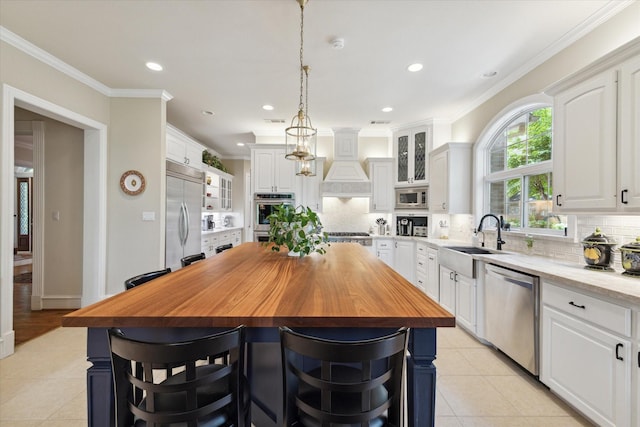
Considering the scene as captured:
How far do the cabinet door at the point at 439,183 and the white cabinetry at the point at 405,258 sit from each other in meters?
0.71

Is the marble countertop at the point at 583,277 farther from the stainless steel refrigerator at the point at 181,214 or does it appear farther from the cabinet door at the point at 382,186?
the stainless steel refrigerator at the point at 181,214

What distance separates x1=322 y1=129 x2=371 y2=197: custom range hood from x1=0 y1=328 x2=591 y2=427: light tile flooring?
121 inches

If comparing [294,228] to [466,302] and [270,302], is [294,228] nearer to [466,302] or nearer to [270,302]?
[270,302]

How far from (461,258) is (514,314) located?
84 cm

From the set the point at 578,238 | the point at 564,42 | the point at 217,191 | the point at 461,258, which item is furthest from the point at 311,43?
the point at 217,191

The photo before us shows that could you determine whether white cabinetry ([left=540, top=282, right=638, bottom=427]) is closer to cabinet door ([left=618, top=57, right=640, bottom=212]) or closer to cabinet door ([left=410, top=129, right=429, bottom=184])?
cabinet door ([left=618, top=57, right=640, bottom=212])

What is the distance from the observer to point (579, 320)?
173 cm

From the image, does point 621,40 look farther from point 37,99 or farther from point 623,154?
point 37,99

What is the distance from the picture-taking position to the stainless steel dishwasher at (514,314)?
6.91 ft

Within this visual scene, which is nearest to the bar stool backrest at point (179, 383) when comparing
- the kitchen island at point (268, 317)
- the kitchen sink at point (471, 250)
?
the kitchen island at point (268, 317)

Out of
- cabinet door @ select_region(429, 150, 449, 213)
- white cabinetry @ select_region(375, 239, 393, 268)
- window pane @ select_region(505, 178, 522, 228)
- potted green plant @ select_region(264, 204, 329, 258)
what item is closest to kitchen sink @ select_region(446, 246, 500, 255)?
window pane @ select_region(505, 178, 522, 228)

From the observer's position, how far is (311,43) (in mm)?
2592

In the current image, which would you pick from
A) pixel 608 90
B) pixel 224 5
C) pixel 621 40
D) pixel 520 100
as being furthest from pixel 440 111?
pixel 224 5

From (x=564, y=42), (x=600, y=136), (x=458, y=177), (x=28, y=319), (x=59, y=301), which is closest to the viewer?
(x=600, y=136)
